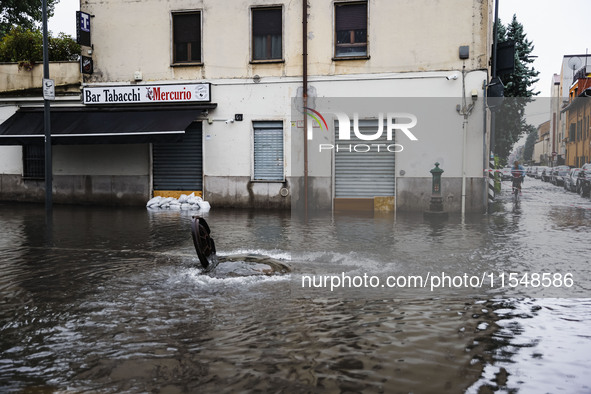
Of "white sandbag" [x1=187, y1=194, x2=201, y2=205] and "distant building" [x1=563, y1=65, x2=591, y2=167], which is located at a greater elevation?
"distant building" [x1=563, y1=65, x2=591, y2=167]

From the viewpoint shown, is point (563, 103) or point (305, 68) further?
point (563, 103)

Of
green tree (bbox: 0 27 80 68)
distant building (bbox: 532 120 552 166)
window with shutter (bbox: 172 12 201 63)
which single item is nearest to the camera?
window with shutter (bbox: 172 12 201 63)

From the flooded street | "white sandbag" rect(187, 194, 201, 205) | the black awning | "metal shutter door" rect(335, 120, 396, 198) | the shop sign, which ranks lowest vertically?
the flooded street

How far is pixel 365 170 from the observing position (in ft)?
56.2

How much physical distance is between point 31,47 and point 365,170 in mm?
13871

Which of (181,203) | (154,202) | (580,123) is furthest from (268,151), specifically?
(580,123)

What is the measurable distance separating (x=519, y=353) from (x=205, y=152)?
48.1 ft

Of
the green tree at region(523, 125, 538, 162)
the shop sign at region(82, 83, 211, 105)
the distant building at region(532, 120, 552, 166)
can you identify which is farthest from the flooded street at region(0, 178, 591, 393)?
the green tree at region(523, 125, 538, 162)

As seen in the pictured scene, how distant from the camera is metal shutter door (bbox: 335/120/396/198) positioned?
17016 millimetres

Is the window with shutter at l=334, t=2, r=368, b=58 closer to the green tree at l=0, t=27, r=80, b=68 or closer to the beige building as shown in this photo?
the beige building

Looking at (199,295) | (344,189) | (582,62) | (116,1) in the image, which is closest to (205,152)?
(344,189)

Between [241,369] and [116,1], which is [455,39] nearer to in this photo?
[116,1]

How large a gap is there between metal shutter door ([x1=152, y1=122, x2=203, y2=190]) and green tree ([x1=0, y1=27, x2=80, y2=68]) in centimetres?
633

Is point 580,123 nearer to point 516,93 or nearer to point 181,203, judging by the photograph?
point 516,93
